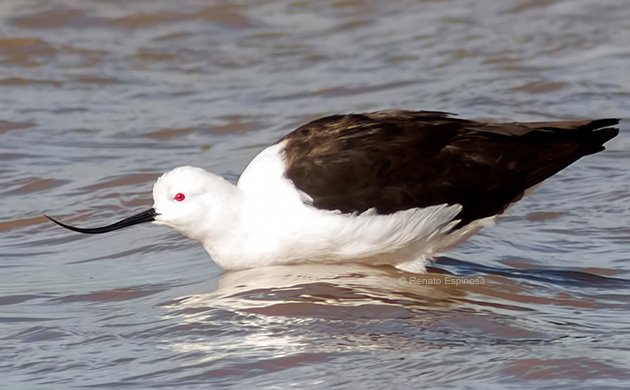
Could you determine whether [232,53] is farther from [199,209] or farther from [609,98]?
[199,209]

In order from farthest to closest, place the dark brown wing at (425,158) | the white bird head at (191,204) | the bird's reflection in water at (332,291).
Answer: the white bird head at (191,204), the dark brown wing at (425,158), the bird's reflection in water at (332,291)

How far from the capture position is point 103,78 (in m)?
12.5

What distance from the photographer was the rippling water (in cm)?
575

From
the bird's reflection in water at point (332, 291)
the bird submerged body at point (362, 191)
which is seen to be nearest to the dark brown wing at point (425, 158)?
the bird submerged body at point (362, 191)

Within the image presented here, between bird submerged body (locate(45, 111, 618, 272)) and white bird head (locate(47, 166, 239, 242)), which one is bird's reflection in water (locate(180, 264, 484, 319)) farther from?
white bird head (locate(47, 166, 239, 242))

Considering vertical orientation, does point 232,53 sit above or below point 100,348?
above

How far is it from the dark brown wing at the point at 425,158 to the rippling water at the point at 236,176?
1.43 ft

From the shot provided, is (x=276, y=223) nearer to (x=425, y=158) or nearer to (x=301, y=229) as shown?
(x=301, y=229)

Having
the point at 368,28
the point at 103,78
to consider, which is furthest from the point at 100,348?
the point at 368,28

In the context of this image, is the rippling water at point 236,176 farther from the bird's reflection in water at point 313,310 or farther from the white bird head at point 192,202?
the white bird head at point 192,202

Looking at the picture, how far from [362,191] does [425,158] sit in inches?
15.6

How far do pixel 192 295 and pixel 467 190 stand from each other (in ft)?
4.76

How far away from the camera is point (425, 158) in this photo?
705cm

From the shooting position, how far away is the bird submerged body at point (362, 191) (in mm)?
6852
